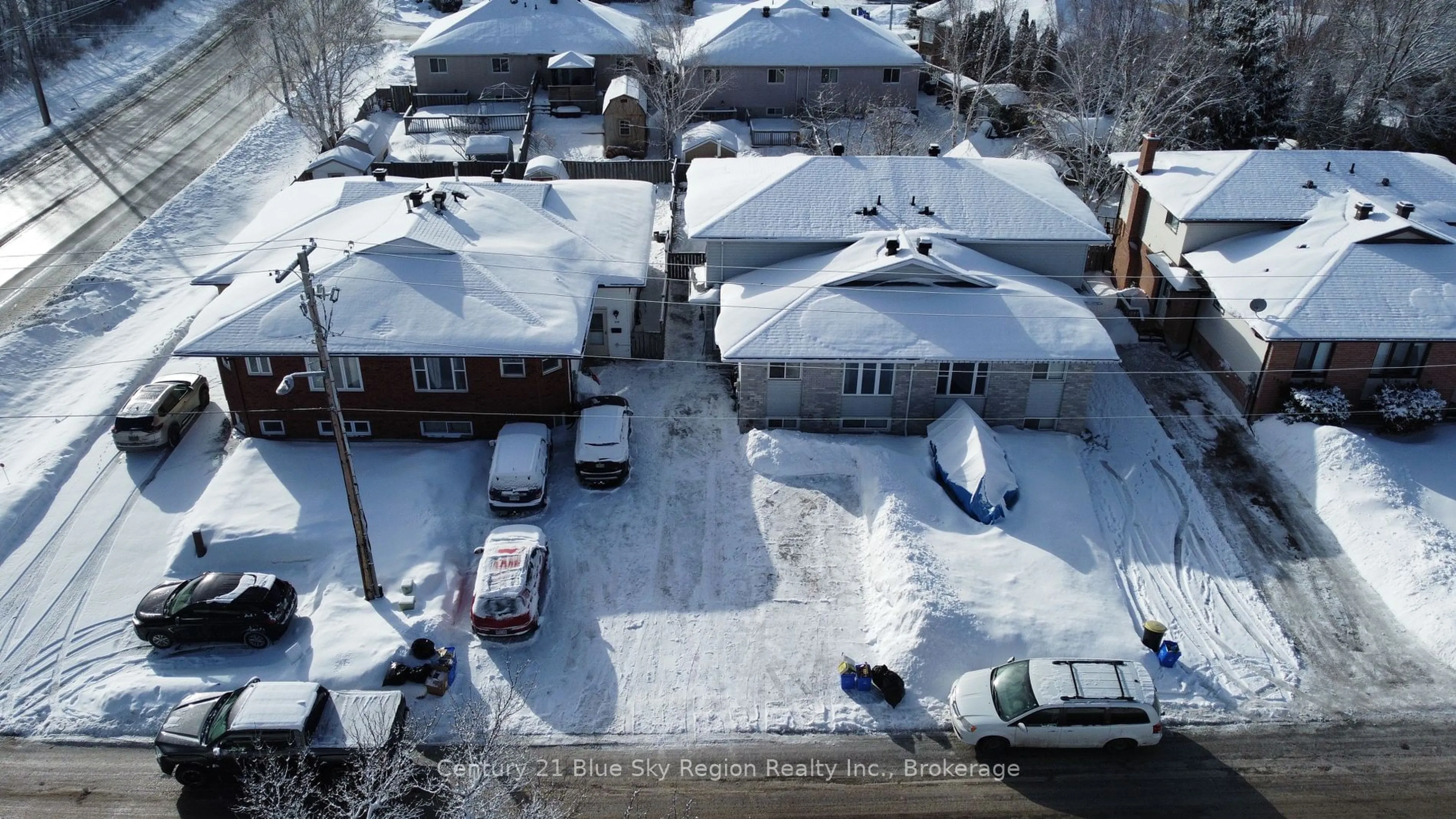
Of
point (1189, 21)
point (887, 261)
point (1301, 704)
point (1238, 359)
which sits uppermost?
point (1189, 21)

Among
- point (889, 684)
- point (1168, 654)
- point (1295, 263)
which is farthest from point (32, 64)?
point (1168, 654)

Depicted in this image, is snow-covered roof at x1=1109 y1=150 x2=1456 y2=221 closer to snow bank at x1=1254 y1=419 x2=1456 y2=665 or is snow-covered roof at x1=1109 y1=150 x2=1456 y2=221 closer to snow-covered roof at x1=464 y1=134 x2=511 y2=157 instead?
snow bank at x1=1254 y1=419 x2=1456 y2=665

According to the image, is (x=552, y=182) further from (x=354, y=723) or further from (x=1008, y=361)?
(x=354, y=723)

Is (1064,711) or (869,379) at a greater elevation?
(869,379)

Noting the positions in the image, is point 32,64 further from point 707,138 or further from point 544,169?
point 707,138

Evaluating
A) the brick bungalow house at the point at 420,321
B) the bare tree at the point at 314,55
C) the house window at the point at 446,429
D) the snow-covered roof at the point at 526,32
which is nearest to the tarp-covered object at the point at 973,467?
the brick bungalow house at the point at 420,321

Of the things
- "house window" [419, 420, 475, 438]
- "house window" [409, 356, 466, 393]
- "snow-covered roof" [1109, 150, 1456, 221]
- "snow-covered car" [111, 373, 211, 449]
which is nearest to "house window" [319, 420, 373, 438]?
"house window" [419, 420, 475, 438]

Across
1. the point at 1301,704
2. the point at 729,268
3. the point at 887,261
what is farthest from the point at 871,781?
the point at 729,268
